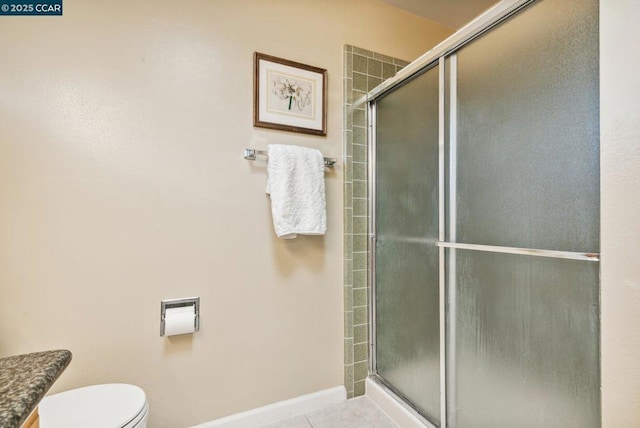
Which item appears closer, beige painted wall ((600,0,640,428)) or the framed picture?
beige painted wall ((600,0,640,428))

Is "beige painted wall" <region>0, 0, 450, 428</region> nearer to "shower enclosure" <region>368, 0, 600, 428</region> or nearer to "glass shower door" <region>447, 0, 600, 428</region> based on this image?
"shower enclosure" <region>368, 0, 600, 428</region>

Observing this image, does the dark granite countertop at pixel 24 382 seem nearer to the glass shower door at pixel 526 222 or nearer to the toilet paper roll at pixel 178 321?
the toilet paper roll at pixel 178 321

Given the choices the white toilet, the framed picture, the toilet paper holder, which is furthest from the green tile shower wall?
the white toilet

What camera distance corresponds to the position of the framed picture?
1.54 meters

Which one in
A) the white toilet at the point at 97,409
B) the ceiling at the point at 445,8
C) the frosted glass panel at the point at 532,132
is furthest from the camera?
the ceiling at the point at 445,8

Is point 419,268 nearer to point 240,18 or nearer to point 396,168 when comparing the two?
point 396,168

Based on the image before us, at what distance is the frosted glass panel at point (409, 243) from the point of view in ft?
4.50

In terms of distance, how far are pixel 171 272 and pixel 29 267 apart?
1.69 feet

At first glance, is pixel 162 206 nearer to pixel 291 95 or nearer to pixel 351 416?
pixel 291 95

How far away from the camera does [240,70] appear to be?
151cm

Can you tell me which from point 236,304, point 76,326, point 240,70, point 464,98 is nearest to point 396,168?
point 464,98

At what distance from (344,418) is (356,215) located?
1131 mm

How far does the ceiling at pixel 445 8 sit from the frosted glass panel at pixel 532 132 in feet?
3.08

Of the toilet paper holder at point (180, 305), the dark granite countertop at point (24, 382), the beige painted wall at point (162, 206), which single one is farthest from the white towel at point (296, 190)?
the dark granite countertop at point (24, 382)
